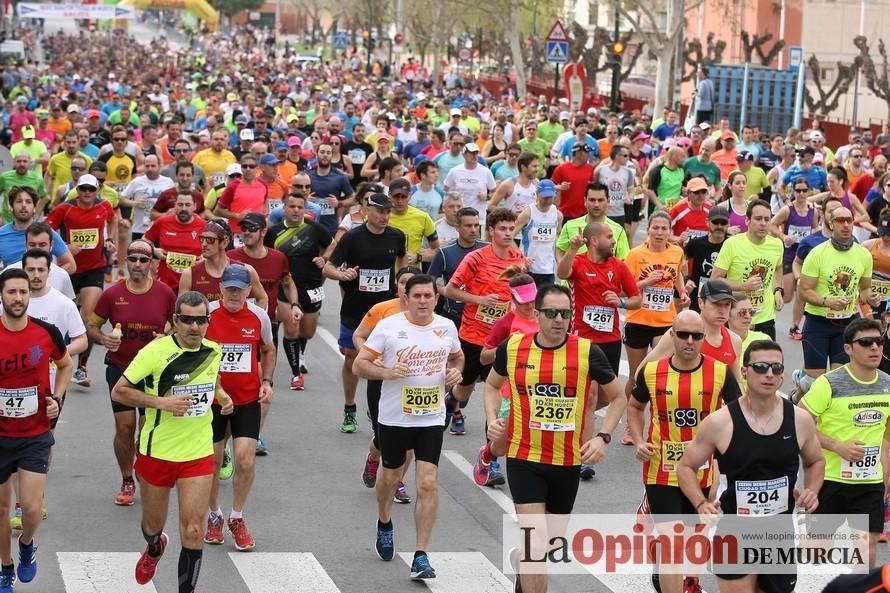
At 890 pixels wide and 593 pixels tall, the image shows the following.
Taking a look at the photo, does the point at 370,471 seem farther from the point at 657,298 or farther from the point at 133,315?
the point at 657,298

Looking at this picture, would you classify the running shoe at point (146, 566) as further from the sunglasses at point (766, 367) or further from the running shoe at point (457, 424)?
the running shoe at point (457, 424)

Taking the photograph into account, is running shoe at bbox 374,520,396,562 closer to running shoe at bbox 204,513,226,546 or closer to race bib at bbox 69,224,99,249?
running shoe at bbox 204,513,226,546

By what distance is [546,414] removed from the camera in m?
8.28

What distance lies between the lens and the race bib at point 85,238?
565 inches

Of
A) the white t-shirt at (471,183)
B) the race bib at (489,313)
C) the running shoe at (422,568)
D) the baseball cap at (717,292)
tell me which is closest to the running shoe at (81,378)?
the race bib at (489,313)

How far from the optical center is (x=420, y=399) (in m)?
9.33

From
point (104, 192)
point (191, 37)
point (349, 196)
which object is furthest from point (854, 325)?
point (191, 37)

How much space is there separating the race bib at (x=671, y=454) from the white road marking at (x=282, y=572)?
207 centimetres

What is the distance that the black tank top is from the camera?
743cm

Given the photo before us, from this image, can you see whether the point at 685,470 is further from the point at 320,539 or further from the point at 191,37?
the point at 191,37

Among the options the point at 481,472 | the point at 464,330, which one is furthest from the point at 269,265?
the point at 481,472

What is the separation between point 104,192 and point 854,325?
10934 mm

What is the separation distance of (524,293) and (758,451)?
3134mm

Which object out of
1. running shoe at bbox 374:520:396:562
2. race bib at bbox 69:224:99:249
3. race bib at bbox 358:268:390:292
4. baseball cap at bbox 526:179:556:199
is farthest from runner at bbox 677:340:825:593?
race bib at bbox 69:224:99:249
